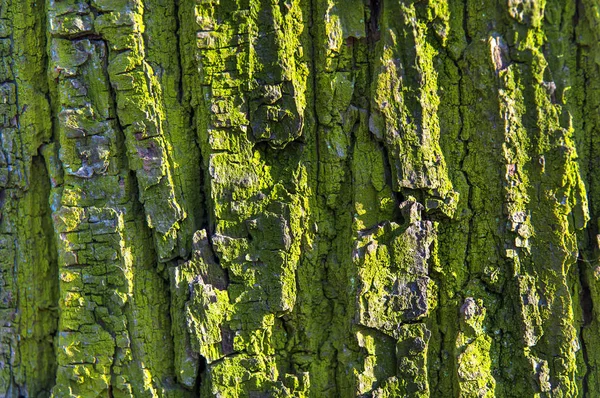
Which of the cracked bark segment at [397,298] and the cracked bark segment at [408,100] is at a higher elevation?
the cracked bark segment at [408,100]

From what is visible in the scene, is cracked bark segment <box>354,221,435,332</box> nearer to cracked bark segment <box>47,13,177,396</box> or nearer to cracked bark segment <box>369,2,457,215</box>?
cracked bark segment <box>369,2,457,215</box>

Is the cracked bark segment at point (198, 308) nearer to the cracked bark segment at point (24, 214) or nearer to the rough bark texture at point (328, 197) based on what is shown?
the rough bark texture at point (328, 197)

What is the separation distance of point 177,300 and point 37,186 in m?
0.68

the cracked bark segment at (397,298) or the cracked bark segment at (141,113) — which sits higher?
the cracked bark segment at (141,113)

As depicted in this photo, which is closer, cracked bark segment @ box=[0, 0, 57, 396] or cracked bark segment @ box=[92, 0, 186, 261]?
cracked bark segment @ box=[92, 0, 186, 261]

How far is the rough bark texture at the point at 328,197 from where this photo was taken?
178 cm

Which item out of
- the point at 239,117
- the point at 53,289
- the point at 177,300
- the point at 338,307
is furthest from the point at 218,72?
the point at 53,289

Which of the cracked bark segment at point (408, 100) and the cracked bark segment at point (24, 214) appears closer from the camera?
the cracked bark segment at point (408, 100)

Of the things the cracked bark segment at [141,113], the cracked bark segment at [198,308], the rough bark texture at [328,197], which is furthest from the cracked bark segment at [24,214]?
the cracked bark segment at [198,308]

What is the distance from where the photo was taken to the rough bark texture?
5.84 feet

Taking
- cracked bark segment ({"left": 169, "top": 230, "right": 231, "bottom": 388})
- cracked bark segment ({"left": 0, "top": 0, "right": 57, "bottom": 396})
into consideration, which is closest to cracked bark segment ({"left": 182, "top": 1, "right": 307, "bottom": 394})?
cracked bark segment ({"left": 169, "top": 230, "right": 231, "bottom": 388})

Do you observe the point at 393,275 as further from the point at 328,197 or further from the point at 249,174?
the point at 249,174

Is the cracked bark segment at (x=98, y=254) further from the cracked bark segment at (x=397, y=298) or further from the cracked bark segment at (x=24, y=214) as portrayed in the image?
the cracked bark segment at (x=397, y=298)

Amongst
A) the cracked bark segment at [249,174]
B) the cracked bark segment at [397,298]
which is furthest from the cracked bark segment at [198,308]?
→ the cracked bark segment at [397,298]
